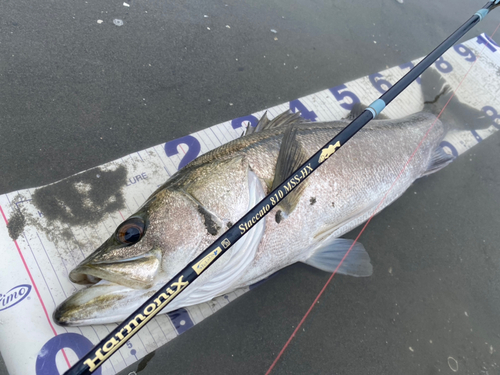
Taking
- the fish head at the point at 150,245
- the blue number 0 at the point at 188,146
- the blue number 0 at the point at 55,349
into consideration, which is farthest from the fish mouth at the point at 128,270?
the blue number 0 at the point at 188,146

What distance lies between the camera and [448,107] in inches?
84.0

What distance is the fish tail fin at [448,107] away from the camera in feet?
6.80

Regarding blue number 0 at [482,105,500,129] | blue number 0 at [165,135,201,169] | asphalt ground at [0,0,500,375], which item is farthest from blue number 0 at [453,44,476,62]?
blue number 0 at [165,135,201,169]

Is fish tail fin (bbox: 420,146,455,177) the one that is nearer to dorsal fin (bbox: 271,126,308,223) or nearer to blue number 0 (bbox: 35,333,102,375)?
dorsal fin (bbox: 271,126,308,223)

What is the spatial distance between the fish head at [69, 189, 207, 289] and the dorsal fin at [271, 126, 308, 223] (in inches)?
14.7


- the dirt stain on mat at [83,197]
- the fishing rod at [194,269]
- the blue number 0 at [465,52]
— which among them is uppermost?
the dirt stain on mat at [83,197]

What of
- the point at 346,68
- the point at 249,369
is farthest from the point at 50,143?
the point at 346,68

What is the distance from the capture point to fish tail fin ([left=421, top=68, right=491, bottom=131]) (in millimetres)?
2072

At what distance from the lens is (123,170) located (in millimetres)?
1553

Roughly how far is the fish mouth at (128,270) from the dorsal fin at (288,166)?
1.81 feet

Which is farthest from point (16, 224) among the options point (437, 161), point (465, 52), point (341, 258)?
point (465, 52)

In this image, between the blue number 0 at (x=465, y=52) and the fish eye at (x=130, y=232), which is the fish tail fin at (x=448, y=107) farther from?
the fish eye at (x=130, y=232)

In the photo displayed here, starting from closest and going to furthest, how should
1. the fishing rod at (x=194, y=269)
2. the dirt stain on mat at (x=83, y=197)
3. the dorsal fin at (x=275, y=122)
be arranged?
the fishing rod at (x=194, y=269) → the dirt stain on mat at (x=83, y=197) → the dorsal fin at (x=275, y=122)

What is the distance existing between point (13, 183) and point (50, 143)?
0.85 feet
